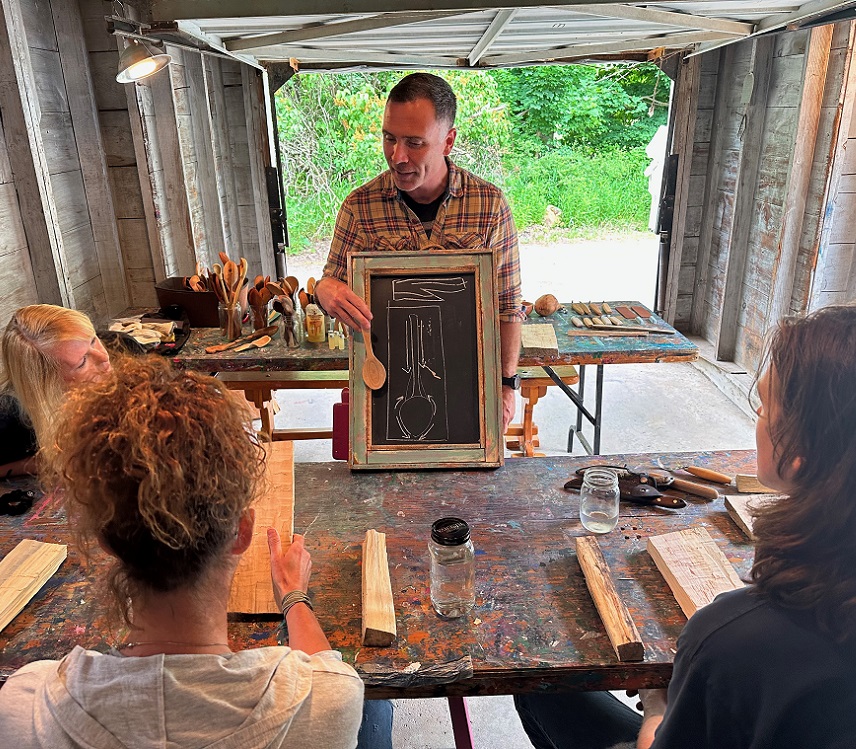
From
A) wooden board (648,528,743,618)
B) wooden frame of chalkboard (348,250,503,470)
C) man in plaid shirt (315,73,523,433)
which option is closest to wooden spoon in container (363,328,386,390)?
wooden frame of chalkboard (348,250,503,470)

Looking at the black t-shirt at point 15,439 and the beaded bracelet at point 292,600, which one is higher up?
the black t-shirt at point 15,439

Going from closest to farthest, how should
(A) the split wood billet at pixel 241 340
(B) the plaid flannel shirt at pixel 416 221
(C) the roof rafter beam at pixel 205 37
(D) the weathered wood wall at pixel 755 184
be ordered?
(B) the plaid flannel shirt at pixel 416 221 < (C) the roof rafter beam at pixel 205 37 < (A) the split wood billet at pixel 241 340 < (D) the weathered wood wall at pixel 755 184

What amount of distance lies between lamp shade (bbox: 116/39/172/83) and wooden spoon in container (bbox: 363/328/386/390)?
6.17 feet

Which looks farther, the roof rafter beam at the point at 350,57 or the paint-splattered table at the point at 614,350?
the roof rafter beam at the point at 350,57

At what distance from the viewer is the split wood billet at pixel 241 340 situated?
335 centimetres

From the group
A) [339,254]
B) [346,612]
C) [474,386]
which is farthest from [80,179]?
[346,612]

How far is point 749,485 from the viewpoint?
1793 millimetres

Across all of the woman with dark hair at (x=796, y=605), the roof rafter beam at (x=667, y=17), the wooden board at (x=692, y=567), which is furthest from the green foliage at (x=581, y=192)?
the woman with dark hair at (x=796, y=605)

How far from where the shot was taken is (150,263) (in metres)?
4.70

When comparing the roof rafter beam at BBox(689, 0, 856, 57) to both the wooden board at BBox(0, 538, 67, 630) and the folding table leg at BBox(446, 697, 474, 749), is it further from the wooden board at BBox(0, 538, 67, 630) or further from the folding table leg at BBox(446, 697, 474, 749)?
the wooden board at BBox(0, 538, 67, 630)

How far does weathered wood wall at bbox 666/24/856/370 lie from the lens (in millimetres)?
4062

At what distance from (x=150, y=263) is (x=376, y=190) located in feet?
9.29

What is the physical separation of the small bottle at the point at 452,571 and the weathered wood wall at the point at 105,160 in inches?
104

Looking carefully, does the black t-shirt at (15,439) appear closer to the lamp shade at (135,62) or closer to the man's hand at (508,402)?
the man's hand at (508,402)
